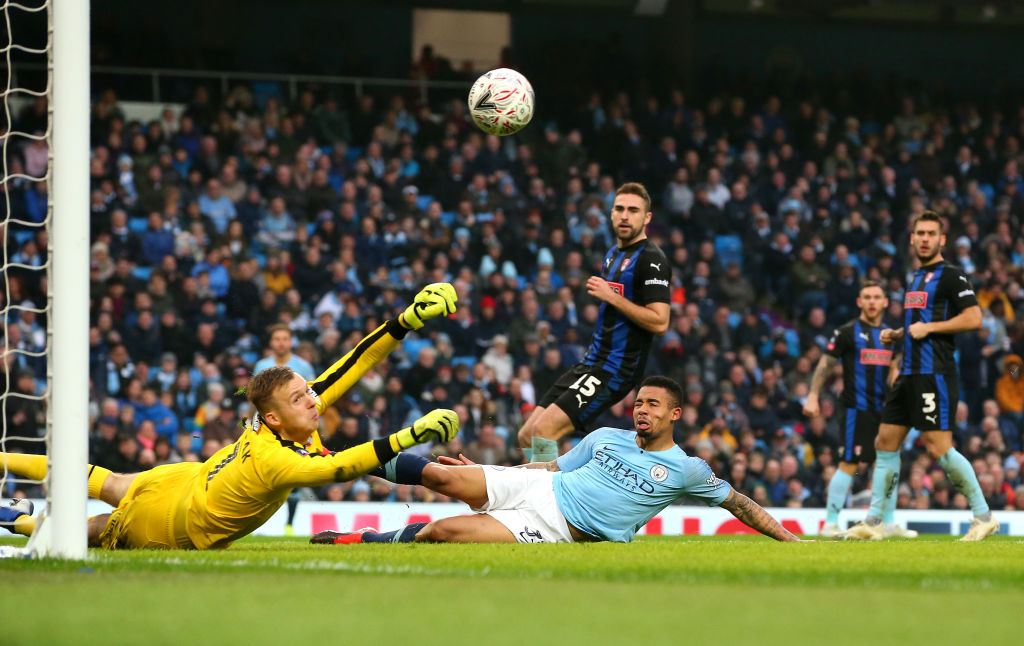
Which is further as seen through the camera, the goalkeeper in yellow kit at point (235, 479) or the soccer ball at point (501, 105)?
the soccer ball at point (501, 105)

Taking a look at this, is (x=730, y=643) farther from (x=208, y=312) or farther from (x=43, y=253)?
(x=43, y=253)

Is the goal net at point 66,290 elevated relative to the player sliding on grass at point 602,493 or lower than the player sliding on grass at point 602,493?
elevated

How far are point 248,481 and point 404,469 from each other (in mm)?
823

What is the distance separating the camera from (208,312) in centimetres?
1493

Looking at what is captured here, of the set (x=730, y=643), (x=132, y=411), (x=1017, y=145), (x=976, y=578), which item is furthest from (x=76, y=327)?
(x=1017, y=145)

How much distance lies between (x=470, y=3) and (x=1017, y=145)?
9328 mm

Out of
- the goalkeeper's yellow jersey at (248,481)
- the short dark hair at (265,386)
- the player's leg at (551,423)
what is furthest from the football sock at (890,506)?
the short dark hair at (265,386)

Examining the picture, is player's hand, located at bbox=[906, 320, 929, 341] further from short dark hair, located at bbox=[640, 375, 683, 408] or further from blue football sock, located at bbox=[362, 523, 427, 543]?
blue football sock, located at bbox=[362, 523, 427, 543]

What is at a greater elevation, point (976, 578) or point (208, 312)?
point (208, 312)

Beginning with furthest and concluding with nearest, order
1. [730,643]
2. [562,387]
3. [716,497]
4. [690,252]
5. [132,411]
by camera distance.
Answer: [690,252] → [132,411] → [562,387] → [716,497] → [730,643]

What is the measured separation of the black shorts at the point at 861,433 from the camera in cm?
1133

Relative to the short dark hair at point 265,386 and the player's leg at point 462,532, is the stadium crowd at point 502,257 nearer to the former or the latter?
the player's leg at point 462,532

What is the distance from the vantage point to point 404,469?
22.0 ft

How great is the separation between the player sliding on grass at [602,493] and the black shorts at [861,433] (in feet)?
13.5
